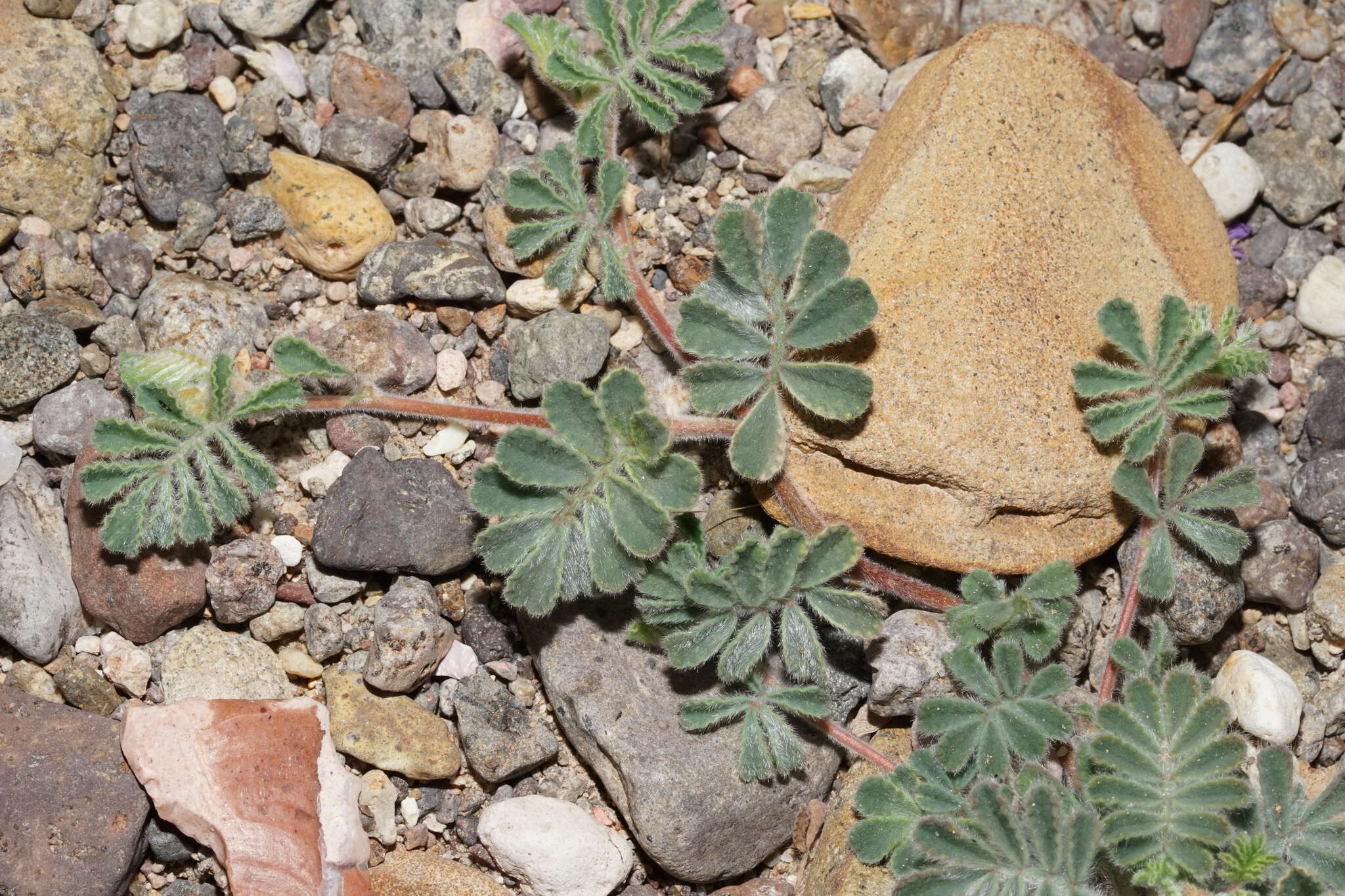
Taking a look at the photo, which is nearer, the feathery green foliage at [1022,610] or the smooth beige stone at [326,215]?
the feathery green foliage at [1022,610]

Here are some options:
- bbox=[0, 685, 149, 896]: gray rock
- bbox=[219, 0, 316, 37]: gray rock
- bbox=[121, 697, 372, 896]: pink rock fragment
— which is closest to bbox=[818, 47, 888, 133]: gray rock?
bbox=[219, 0, 316, 37]: gray rock

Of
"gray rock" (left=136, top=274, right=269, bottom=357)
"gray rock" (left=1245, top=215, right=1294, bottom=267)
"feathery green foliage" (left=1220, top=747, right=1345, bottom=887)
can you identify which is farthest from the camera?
"gray rock" (left=1245, top=215, right=1294, bottom=267)

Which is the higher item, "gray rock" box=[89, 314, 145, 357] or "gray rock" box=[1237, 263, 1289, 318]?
"gray rock" box=[1237, 263, 1289, 318]

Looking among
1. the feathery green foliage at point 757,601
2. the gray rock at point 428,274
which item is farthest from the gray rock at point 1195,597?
the gray rock at point 428,274

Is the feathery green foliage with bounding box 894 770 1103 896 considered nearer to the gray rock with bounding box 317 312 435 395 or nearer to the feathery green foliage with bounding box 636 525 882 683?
the feathery green foliage with bounding box 636 525 882 683

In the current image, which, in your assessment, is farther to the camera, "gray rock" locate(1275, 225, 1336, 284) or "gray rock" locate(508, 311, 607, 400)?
"gray rock" locate(1275, 225, 1336, 284)

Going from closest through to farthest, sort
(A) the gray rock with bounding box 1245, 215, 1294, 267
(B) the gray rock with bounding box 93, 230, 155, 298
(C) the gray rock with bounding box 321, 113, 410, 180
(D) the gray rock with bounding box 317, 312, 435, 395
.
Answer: (D) the gray rock with bounding box 317, 312, 435, 395
(B) the gray rock with bounding box 93, 230, 155, 298
(C) the gray rock with bounding box 321, 113, 410, 180
(A) the gray rock with bounding box 1245, 215, 1294, 267

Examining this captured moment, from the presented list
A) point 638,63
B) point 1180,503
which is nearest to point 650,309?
point 638,63

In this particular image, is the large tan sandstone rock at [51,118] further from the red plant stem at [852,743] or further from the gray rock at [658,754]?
the red plant stem at [852,743]
